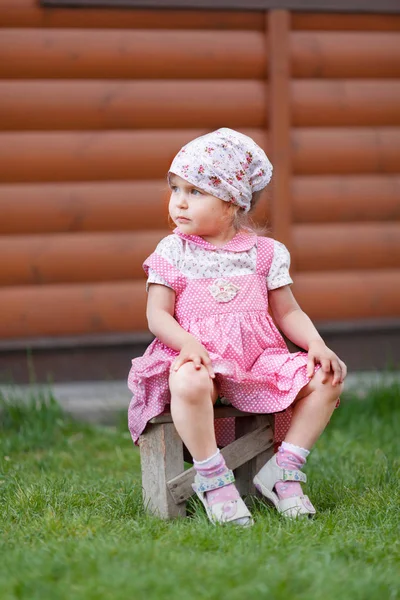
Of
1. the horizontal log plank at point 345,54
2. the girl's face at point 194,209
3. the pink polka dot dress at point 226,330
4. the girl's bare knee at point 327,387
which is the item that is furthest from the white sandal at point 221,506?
the horizontal log plank at point 345,54

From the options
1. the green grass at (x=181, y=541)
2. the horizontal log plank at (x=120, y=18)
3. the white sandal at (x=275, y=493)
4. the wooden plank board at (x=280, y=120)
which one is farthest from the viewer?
the wooden plank board at (x=280, y=120)

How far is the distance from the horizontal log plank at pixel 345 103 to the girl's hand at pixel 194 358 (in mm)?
3245

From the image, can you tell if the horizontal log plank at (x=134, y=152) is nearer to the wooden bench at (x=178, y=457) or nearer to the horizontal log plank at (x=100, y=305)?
the horizontal log plank at (x=100, y=305)

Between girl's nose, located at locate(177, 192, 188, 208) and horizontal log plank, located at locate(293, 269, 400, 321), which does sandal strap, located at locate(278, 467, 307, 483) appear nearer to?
girl's nose, located at locate(177, 192, 188, 208)

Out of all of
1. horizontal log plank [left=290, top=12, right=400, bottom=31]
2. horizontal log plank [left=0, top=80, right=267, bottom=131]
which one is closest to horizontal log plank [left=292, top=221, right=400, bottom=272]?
horizontal log plank [left=0, top=80, right=267, bottom=131]

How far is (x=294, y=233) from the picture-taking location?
5988 millimetres

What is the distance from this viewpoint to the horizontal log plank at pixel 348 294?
19.6 ft

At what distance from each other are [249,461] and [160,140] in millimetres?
2830

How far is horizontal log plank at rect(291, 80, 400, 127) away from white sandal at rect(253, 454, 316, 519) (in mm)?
3218

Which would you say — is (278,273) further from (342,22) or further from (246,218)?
(342,22)

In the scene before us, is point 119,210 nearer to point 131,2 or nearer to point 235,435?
point 131,2

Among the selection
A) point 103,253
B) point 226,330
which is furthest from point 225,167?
point 103,253

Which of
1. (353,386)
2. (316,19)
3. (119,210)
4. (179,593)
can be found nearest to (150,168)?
(119,210)

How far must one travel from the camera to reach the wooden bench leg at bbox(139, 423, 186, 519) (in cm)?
318
